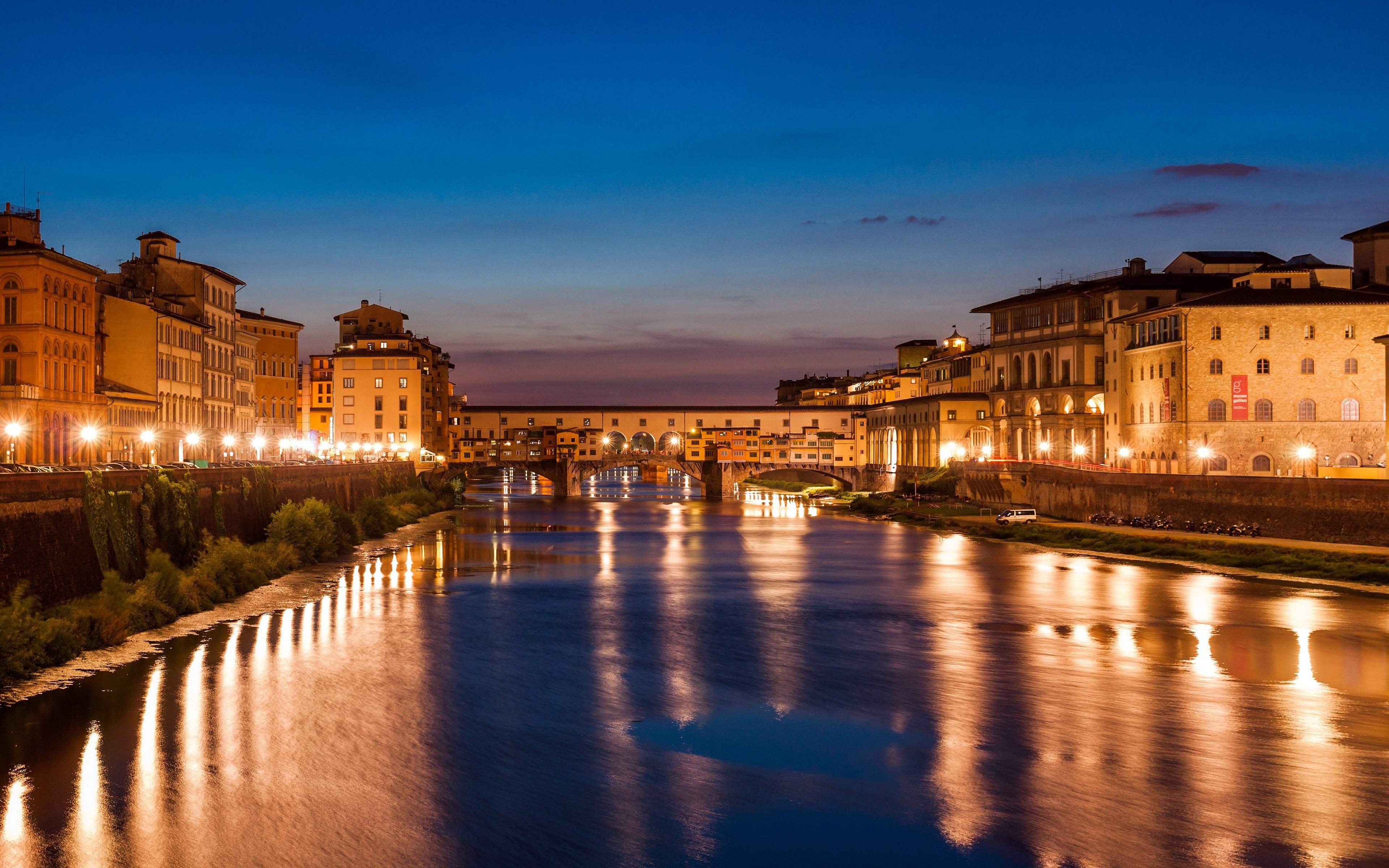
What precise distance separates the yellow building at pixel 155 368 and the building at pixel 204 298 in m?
1.08

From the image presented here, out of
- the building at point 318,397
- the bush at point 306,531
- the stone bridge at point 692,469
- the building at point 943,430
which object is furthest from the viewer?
the building at point 318,397

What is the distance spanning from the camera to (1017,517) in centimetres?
6631

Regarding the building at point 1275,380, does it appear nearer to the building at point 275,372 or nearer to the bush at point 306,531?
the bush at point 306,531

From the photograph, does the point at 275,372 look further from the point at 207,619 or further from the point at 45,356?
the point at 207,619

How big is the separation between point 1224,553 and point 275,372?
247 ft

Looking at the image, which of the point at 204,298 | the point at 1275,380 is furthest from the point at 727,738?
the point at 204,298

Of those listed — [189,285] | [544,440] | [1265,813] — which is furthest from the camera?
[544,440]

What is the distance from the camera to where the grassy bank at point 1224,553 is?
40.8 metres

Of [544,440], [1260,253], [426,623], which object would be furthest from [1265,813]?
[544,440]

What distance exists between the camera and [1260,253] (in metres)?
84.4

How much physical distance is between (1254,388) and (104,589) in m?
56.0

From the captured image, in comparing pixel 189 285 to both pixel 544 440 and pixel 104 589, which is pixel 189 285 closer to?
pixel 104 589

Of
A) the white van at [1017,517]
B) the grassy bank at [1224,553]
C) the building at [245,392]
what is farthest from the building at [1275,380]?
the building at [245,392]

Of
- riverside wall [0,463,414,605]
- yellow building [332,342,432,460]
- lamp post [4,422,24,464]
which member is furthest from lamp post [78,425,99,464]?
yellow building [332,342,432,460]
